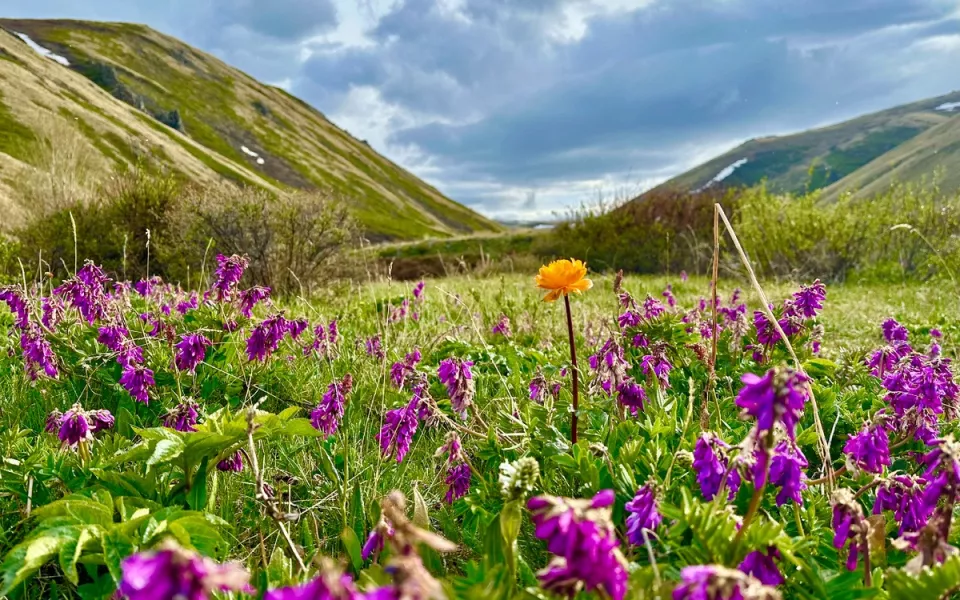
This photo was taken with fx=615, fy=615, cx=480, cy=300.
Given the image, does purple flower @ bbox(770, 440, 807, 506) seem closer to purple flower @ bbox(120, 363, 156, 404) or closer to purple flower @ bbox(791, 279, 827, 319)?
purple flower @ bbox(791, 279, 827, 319)

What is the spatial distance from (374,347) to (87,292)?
6.20ft

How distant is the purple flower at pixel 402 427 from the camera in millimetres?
2430

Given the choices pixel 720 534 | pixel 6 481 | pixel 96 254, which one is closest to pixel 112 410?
pixel 6 481

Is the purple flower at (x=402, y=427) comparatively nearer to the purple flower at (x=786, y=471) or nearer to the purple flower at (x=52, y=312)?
the purple flower at (x=786, y=471)

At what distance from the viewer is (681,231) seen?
22.2m

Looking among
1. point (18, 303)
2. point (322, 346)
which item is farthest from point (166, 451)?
point (18, 303)

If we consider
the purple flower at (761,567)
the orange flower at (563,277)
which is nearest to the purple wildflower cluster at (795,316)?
the orange flower at (563,277)

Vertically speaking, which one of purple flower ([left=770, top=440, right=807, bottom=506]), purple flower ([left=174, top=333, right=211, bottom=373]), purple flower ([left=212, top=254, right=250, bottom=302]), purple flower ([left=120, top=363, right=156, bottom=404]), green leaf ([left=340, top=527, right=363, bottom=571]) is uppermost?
purple flower ([left=212, top=254, right=250, bottom=302])

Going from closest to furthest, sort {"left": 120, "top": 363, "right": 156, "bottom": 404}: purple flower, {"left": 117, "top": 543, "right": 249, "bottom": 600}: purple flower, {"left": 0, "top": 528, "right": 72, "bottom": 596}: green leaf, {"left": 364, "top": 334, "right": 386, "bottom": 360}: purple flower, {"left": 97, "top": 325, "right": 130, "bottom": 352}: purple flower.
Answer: {"left": 117, "top": 543, "right": 249, "bottom": 600}: purple flower → {"left": 0, "top": 528, "right": 72, "bottom": 596}: green leaf → {"left": 120, "top": 363, "right": 156, "bottom": 404}: purple flower → {"left": 97, "top": 325, "right": 130, "bottom": 352}: purple flower → {"left": 364, "top": 334, "right": 386, "bottom": 360}: purple flower

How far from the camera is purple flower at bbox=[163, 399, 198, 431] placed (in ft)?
8.39

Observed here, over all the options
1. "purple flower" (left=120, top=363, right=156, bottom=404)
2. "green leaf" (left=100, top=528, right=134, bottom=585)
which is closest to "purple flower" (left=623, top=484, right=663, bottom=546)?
"green leaf" (left=100, top=528, right=134, bottom=585)

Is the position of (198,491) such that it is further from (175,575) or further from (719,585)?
(719,585)

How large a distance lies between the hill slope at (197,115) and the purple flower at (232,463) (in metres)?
68.4

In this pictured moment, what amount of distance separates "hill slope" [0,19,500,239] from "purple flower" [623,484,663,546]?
229 ft
